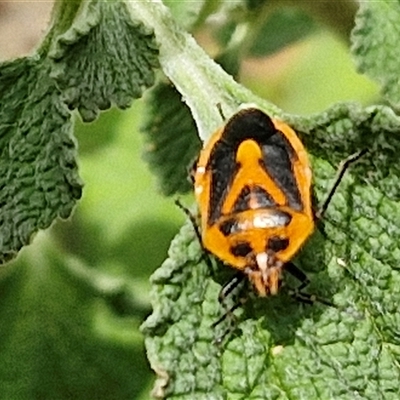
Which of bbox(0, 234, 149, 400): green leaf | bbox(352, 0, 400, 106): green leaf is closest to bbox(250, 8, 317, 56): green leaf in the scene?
bbox(0, 234, 149, 400): green leaf

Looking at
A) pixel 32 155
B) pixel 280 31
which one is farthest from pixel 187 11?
pixel 280 31

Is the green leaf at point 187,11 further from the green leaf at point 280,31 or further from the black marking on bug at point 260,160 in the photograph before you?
the green leaf at point 280,31

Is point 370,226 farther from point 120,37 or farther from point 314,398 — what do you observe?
point 120,37

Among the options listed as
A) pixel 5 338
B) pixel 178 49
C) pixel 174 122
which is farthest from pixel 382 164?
pixel 5 338

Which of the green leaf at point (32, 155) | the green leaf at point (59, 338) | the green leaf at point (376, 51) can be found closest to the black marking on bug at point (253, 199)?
the green leaf at point (32, 155)

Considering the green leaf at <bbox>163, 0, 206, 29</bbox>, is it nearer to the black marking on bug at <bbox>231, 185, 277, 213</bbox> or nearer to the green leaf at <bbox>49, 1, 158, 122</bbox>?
the green leaf at <bbox>49, 1, 158, 122</bbox>
